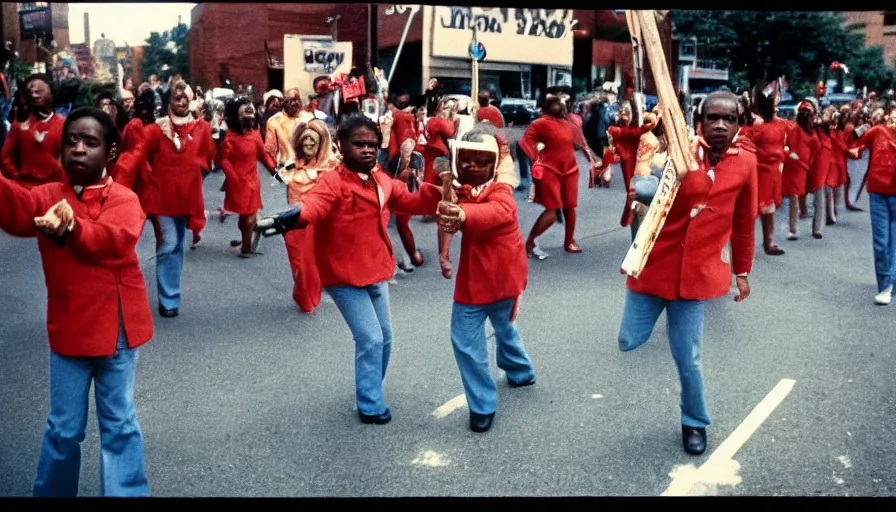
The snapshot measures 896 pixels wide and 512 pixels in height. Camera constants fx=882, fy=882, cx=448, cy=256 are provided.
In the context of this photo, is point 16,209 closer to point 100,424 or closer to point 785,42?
point 100,424

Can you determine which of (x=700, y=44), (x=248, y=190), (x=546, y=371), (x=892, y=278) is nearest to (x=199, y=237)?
(x=248, y=190)

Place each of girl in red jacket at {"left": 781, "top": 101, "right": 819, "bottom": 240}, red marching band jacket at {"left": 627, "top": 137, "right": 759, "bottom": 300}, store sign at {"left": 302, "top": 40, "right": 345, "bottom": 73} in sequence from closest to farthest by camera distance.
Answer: red marching band jacket at {"left": 627, "top": 137, "right": 759, "bottom": 300} → girl in red jacket at {"left": 781, "top": 101, "right": 819, "bottom": 240} → store sign at {"left": 302, "top": 40, "right": 345, "bottom": 73}

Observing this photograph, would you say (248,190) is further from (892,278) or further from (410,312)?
(892,278)

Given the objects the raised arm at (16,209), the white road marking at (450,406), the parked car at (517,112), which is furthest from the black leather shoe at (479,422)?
the parked car at (517,112)

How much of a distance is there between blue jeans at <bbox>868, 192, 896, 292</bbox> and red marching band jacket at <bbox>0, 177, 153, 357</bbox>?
6.26 m

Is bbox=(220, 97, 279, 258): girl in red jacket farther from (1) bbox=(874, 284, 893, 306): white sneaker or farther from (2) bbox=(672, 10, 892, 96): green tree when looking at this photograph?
(2) bbox=(672, 10, 892, 96): green tree

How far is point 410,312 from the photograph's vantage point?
23.4 feet

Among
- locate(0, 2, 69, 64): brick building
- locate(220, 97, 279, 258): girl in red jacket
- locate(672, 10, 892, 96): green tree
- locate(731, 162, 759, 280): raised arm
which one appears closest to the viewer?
locate(731, 162, 759, 280): raised arm

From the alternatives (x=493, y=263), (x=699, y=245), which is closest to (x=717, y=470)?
(x=699, y=245)

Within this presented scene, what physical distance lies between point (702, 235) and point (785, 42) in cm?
2900

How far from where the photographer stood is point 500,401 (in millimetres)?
5043

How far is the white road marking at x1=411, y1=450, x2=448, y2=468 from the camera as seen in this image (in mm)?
4121

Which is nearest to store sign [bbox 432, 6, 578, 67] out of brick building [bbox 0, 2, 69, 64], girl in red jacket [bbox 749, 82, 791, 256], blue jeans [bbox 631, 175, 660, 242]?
brick building [bbox 0, 2, 69, 64]

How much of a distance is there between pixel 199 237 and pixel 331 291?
5.97m
